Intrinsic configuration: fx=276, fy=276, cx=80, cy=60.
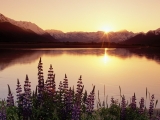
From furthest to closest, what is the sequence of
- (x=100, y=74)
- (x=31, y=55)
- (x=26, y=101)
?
(x=31, y=55), (x=100, y=74), (x=26, y=101)

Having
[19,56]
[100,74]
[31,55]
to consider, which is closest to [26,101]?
[100,74]

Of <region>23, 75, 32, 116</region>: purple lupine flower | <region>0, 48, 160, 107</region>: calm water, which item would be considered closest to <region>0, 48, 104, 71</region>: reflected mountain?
<region>0, 48, 160, 107</region>: calm water

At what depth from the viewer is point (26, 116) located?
27.1ft

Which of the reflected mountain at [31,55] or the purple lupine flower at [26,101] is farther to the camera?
the reflected mountain at [31,55]

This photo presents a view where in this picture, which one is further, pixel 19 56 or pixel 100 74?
pixel 19 56

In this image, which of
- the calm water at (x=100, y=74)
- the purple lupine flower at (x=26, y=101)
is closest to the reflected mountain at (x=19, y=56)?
the calm water at (x=100, y=74)

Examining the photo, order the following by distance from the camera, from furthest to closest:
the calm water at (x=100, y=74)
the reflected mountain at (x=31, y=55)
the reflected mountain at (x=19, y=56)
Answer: the reflected mountain at (x=31, y=55)
the reflected mountain at (x=19, y=56)
the calm water at (x=100, y=74)

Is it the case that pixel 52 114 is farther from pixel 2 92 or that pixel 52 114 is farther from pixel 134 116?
pixel 2 92

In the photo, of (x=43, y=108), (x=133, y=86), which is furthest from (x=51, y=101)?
(x=133, y=86)

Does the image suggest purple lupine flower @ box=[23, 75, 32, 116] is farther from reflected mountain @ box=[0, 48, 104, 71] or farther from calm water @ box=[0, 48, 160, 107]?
reflected mountain @ box=[0, 48, 104, 71]

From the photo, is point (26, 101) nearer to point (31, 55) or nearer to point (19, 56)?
point (19, 56)

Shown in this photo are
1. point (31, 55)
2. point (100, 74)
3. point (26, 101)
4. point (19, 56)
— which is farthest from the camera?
point (31, 55)

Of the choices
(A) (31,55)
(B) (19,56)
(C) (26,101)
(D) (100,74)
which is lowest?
(A) (31,55)

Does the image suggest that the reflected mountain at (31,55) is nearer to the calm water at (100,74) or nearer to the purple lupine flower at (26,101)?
the calm water at (100,74)
